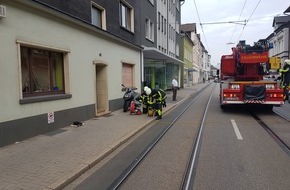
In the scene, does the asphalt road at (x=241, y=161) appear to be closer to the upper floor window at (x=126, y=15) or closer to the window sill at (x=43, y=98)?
the window sill at (x=43, y=98)

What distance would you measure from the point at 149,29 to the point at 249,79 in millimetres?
10860

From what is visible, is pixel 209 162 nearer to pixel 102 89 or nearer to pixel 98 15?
pixel 102 89

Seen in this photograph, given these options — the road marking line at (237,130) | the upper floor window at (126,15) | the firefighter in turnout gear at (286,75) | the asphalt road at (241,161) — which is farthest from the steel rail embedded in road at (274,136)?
the upper floor window at (126,15)

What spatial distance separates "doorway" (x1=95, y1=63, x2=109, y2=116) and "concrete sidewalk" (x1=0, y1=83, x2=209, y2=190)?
3.03 meters

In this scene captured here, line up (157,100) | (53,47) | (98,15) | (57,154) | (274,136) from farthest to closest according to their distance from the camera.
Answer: (98,15), (157,100), (53,47), (274,136), (57,154)

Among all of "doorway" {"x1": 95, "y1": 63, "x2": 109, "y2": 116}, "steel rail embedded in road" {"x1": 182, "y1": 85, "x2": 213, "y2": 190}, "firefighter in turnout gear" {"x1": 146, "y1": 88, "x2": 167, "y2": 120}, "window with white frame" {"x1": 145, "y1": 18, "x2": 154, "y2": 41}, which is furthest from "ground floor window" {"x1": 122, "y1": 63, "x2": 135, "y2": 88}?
"steel rail embedded in road" {"x1": 182, "y1": 85, "x2": 213, "y2": 190}

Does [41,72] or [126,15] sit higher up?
[126,15]

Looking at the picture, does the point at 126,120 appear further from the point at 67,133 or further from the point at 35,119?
the point at 35,119

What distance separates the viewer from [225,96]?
13234mm

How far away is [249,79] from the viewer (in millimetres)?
14352

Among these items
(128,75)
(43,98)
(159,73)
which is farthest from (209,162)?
(159,73)

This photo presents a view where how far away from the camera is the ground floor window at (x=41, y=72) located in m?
8.17

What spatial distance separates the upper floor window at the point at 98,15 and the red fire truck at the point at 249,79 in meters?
6.54

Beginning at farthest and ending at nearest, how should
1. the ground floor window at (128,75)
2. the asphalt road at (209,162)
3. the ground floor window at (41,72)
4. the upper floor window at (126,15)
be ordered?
the upper floor window at (126,15) → the ground floor window at (128,75) → the ground floor window at (41,72) → the asphalt road at (209,162)
